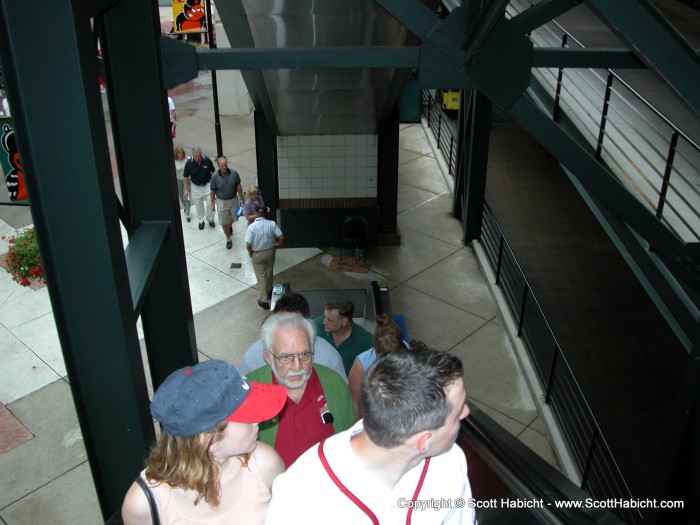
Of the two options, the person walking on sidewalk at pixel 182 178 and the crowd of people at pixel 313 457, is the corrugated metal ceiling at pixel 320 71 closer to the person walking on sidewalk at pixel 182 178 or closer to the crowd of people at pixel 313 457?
the person walking on sidewalk at pixel 182 178

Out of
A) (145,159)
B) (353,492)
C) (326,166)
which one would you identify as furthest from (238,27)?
(326,166)

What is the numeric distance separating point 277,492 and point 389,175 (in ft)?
29.9

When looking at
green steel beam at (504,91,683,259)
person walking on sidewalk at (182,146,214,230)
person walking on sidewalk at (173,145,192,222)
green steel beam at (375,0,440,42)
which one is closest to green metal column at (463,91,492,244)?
person walking on sidewalk at (182,146,214,230)

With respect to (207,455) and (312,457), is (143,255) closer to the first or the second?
(207,455)

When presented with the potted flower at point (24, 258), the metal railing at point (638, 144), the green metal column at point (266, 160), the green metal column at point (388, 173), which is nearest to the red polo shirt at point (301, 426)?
the metal railing at point (638, 144)

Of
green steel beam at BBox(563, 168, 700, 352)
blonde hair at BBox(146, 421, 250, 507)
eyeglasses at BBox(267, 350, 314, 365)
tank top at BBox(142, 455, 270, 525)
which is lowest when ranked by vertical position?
green steel beam at BBox(563, 168, 700, 352)

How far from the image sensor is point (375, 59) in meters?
3.86

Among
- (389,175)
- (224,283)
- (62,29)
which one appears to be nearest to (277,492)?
(62,29)

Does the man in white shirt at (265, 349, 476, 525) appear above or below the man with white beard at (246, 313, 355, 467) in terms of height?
above

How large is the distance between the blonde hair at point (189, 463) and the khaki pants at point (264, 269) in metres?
6.81

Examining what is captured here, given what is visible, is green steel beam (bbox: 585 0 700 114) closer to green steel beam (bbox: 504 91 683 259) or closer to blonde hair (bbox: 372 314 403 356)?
green steel beam (bbox: 504 91 683 259)

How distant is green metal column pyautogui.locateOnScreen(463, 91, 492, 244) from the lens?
405 inches

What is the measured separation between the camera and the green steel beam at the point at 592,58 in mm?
4289

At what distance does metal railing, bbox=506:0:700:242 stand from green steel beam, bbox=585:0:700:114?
2.32 m
